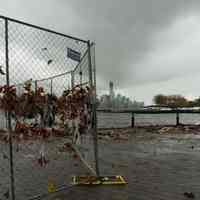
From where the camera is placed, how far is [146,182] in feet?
14.7

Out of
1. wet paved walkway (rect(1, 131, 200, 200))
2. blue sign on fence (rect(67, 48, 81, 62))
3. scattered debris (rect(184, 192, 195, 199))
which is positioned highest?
blue sign on fence (rect(67, 48, 81, 62))

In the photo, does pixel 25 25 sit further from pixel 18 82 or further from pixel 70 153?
pixel 70 153

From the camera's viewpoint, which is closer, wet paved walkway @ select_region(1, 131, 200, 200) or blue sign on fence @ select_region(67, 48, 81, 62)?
wet paved walkway @ select_region(1, 131, 200, 200)

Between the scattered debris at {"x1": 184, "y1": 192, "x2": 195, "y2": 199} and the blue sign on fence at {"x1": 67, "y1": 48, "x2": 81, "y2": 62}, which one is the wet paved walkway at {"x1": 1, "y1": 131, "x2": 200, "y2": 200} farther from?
the blue sign on fence at {"x1": 67, "y1": 48, "x2": 81, "y2": 62}

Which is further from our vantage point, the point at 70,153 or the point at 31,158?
the point at 70,153

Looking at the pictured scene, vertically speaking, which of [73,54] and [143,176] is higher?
[73,54]

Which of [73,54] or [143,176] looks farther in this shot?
[143,176]

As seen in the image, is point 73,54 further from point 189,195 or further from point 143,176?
point 189,195

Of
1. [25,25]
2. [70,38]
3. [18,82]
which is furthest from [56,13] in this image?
[18,82]

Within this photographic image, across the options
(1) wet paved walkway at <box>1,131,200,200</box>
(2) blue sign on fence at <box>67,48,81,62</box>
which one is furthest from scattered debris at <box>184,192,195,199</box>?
(2) blue sign on fence at <box>67,48,81,62</box>

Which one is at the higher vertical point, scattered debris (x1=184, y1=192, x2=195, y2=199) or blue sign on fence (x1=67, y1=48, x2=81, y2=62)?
blue sign on fence (x1=67, y1=48, x2=81, y2=62)

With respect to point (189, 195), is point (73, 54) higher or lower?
higher

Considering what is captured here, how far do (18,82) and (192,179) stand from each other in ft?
11.9

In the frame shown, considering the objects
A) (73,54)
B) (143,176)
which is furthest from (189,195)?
(73,54)
